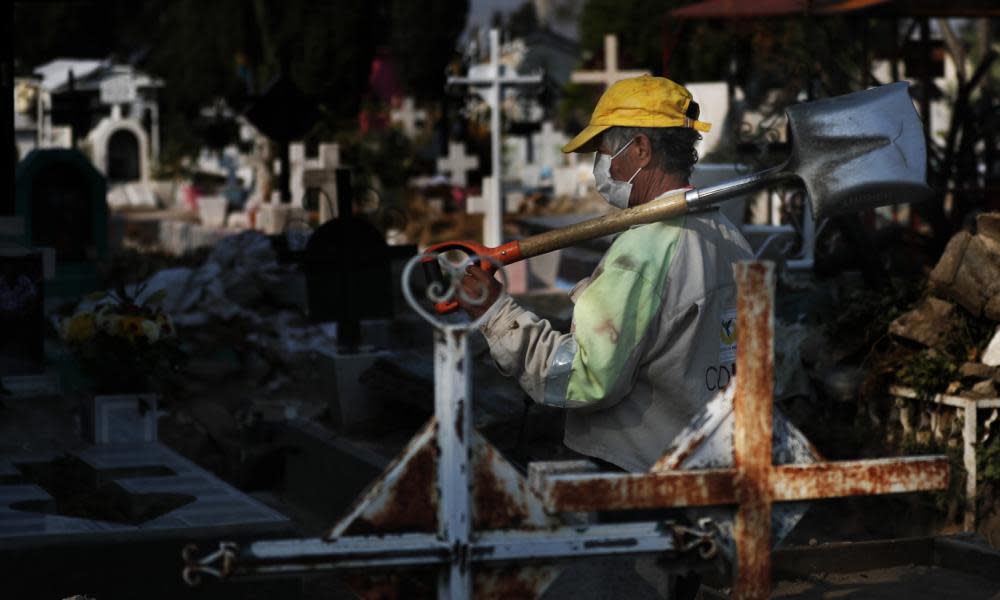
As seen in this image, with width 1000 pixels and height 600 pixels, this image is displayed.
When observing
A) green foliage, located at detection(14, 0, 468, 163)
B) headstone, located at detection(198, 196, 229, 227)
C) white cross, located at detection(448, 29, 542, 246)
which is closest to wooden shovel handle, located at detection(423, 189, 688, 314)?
white cross, located at detection(448, 29, 542, 246)

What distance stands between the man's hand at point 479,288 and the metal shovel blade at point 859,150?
0.62 metres

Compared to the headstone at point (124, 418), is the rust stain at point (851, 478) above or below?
above

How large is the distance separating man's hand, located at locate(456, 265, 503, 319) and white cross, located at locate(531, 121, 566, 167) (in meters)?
19.0

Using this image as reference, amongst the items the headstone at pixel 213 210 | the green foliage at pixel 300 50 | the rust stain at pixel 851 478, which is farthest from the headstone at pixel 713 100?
the headstone at pixel 213 210

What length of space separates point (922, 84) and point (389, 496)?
1164 cm

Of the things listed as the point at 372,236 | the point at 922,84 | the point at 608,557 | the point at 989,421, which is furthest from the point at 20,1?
the point at 608,557

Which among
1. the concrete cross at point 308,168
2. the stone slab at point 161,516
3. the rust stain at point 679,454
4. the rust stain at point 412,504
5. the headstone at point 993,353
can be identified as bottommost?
the stone slab at point 161,516

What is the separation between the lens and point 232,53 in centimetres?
3350

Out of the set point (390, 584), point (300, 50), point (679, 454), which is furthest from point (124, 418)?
point (300, 50)

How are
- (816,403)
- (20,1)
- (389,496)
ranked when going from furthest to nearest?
(20,1) < (816,403) < (389,496)

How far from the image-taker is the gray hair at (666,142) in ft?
11.4

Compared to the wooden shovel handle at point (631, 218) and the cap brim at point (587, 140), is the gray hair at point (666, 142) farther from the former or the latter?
the wooden shovel handle at point (631, 218)

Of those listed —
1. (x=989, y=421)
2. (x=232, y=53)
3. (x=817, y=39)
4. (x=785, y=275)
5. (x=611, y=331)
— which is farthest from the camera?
(x=232, y=53)

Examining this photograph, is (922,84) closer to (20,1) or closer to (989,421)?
Result: (989,421)
